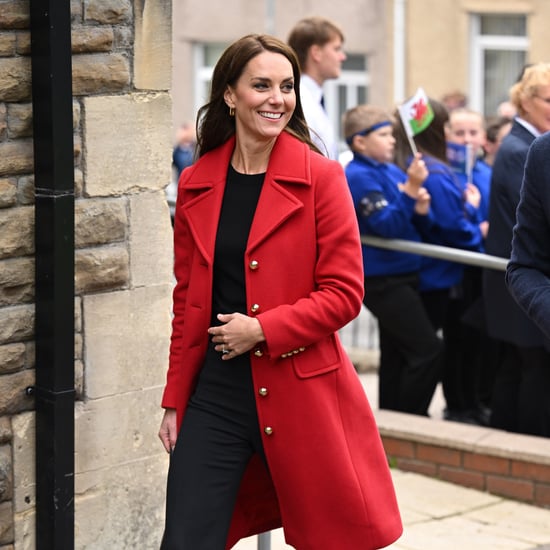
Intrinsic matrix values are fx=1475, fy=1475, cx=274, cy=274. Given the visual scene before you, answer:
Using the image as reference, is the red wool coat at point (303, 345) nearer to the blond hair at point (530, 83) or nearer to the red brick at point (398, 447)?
the red brick at point (398, 447)

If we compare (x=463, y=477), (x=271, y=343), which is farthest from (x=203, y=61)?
(x=271, y=343)

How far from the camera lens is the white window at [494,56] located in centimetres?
2291

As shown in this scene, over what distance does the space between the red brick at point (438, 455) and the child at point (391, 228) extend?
1.61ft

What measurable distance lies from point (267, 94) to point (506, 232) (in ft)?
9.39

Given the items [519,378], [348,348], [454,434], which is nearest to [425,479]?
[454,434]

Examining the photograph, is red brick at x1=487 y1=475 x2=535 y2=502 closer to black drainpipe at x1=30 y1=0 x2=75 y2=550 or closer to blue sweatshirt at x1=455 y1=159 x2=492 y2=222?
blue sweatshirt at x1=455 y1=159 x2=492 y2=222

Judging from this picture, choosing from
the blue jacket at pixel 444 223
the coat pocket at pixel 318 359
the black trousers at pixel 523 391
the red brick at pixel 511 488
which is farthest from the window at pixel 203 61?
the coat pocket at pixel 318 359

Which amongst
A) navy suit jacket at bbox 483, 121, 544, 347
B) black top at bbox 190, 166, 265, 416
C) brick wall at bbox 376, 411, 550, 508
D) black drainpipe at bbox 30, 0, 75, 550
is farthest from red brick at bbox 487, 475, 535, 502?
black top at bbox 190, 166, 265, 416

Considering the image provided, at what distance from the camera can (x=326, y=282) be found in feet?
13.3

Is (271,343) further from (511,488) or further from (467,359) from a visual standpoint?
(467,359)

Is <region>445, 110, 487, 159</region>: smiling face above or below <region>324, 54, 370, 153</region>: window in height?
below

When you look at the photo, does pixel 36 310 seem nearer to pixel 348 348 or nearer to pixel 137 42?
pixel 137 42

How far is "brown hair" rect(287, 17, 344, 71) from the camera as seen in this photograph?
725cm

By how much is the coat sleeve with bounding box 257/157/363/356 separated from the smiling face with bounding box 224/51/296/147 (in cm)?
18
